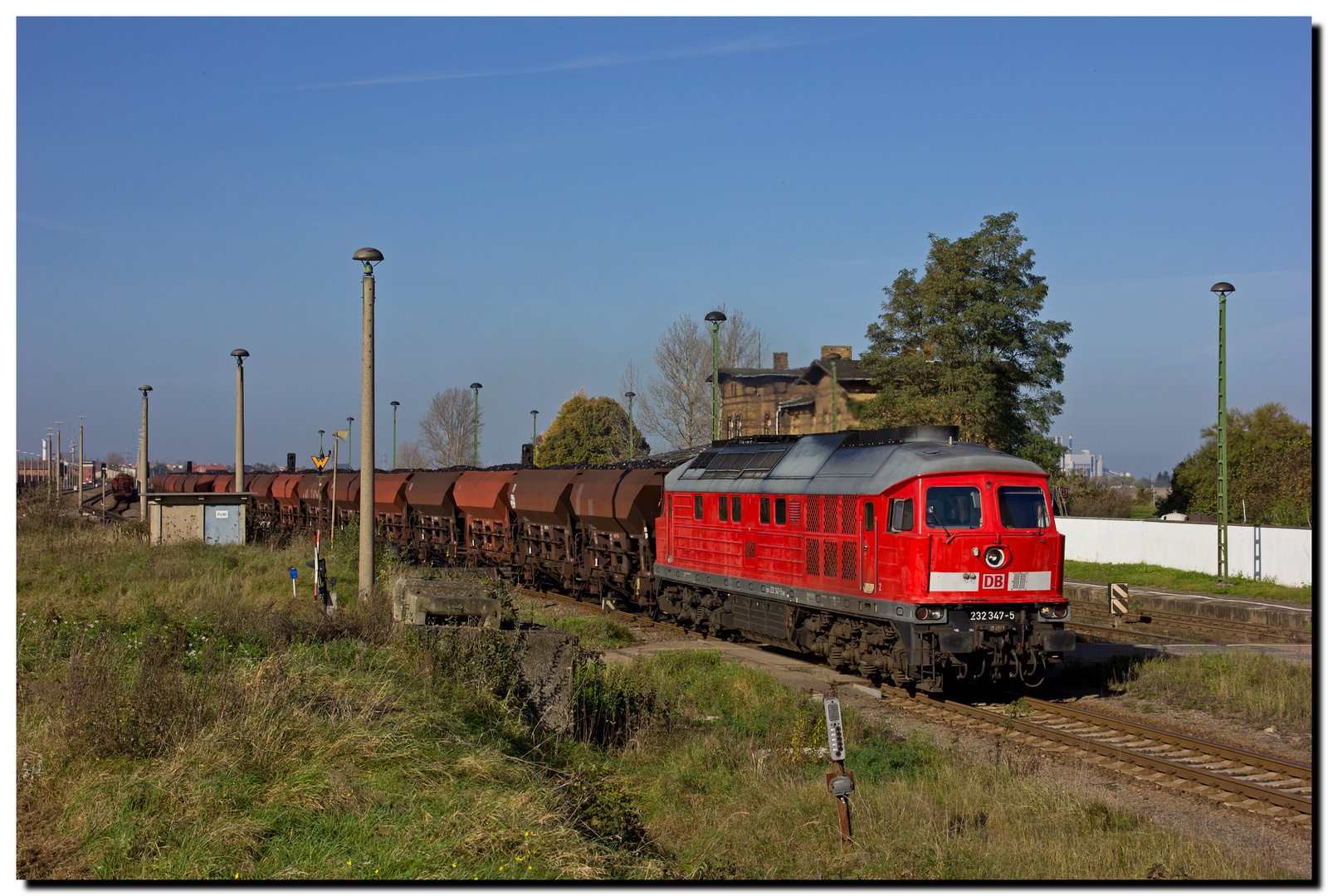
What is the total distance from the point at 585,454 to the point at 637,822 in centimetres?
6509

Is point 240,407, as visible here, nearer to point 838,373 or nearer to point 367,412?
point 367,412

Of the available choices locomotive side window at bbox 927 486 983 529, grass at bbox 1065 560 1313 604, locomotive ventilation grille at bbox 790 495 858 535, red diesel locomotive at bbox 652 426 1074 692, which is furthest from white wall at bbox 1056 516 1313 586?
locomotive side window at bbox 927 486 983 529

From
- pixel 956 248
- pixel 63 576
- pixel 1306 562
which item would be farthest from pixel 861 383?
pixel 63 576

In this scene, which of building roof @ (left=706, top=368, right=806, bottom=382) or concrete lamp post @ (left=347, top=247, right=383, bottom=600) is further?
building roof @ (left=706, top=368, right=806, bottom=382)

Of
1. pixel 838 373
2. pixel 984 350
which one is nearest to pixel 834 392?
pixel 984 350

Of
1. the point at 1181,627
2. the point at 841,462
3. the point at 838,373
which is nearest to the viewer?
the point at 841,462

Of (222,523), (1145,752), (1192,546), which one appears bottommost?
(1145,752)

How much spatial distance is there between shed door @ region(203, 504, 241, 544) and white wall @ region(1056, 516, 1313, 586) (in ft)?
94.7

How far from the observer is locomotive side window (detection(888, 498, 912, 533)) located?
13545 mm

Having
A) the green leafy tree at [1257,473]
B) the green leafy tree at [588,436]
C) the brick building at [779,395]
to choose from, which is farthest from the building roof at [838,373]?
the green leafy tree at [1257,473]

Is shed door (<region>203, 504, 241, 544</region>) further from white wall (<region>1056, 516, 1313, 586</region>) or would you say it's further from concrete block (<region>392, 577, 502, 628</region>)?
white wall (<region>1056, 516, 1313, 586</region>)

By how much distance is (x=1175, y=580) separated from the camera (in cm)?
3102

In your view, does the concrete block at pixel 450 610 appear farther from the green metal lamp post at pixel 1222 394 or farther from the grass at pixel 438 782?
the green metal lamp post at pixel 1222 394

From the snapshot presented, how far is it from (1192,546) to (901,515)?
23.6 meters
